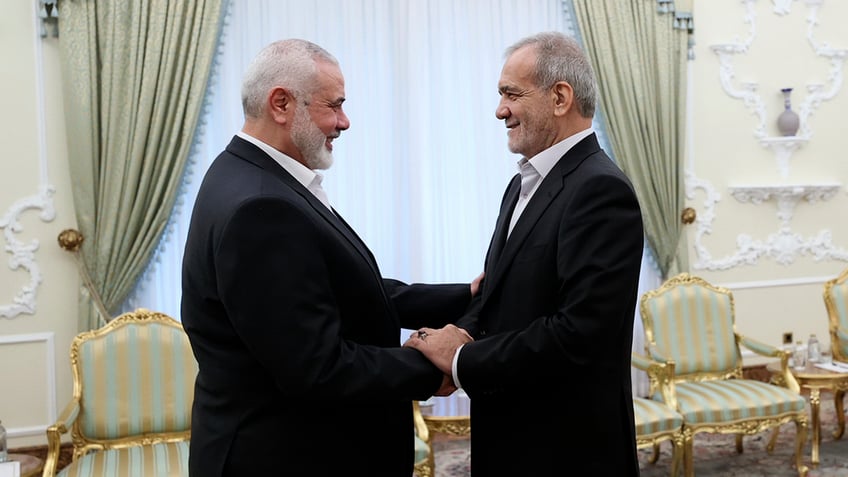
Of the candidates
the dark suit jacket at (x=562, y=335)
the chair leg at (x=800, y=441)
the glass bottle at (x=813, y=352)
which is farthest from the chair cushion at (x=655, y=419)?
the dark suit jacket at (x=562, y=335)

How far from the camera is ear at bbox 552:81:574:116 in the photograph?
223 cm

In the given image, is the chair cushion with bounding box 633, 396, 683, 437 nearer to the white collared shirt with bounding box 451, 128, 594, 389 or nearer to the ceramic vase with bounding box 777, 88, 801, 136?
the white collared shirt with bounding box 451, 128, 594, 389

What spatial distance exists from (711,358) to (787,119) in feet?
6.69

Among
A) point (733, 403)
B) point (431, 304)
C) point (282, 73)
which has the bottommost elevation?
point (733, 403)

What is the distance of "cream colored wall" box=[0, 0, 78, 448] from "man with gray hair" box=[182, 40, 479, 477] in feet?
9.49

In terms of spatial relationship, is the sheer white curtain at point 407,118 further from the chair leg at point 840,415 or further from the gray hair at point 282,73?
the gray hair at point 282,73

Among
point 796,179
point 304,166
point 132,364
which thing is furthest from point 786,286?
point 304,166

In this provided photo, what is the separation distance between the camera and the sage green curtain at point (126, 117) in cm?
447

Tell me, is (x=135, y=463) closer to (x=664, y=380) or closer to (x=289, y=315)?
(x=289, y=315)

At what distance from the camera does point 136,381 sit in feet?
12.8

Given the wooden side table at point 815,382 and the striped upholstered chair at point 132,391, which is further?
the wooden side table at point 815,382

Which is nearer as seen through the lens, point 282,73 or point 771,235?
point 282,73

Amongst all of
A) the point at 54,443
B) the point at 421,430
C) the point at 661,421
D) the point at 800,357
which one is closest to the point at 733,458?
the point at 800,357

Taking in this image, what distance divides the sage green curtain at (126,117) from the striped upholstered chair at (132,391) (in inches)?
25.9
